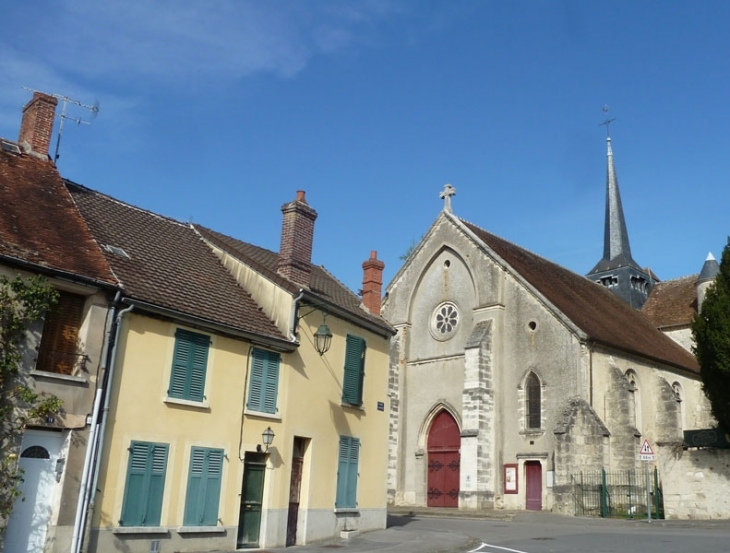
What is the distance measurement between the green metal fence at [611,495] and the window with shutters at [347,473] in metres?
10.2

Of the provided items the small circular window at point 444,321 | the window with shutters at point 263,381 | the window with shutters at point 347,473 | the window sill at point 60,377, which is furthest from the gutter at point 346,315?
the small circular window at point 444,321

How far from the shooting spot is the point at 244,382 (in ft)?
48.6

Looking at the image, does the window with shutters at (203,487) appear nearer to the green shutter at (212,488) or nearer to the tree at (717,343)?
the green shutter at (212,488)

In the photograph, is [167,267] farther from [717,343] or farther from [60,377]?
[717,343]

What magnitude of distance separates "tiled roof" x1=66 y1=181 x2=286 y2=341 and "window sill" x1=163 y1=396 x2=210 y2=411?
62.6 inches

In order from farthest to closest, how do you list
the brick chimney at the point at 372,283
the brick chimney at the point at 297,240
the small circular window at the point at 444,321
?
the small circular window at the point at 444,321
the brick chimney at the point at 372,283
the brick chimney at the point at 297,240

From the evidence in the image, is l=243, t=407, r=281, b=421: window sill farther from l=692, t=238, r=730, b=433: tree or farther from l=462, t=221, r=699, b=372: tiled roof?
l=462, t=221, r=699, b=372: tiled roof

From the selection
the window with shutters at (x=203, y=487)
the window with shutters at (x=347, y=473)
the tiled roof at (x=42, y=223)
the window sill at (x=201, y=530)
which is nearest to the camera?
the tiled roof at (x=42, y=223)

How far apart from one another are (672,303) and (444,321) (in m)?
15.1

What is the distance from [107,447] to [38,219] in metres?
4.35

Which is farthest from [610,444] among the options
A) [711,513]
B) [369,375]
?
[369,375]

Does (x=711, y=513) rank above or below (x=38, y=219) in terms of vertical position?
below

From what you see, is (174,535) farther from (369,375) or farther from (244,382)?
(369,375)

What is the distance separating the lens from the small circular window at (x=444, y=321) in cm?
3128
